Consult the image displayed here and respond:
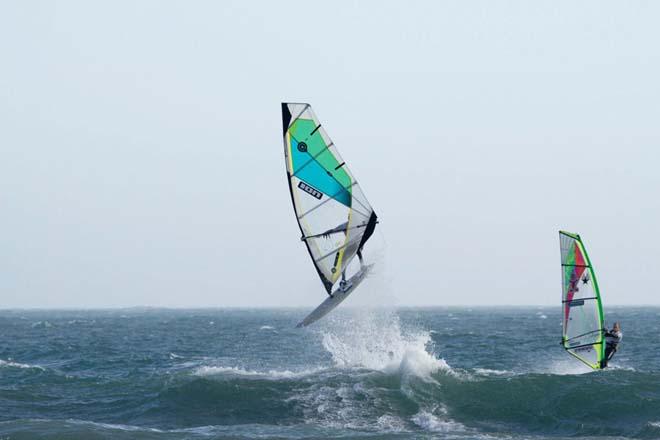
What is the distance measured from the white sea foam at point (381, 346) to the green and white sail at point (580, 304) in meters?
3.33

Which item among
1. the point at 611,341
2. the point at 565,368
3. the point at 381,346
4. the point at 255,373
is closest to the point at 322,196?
the point at 381,346

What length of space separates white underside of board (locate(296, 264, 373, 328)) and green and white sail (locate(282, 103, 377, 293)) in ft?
0.67

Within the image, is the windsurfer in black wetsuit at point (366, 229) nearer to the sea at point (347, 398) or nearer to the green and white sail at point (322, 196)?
the green and white sail at point (322, 196)

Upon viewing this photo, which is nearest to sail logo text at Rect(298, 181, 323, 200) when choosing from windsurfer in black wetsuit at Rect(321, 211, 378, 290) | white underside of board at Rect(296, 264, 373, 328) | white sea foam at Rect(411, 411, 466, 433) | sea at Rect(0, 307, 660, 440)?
windsurfer in black wetsuit at Rect(321, 211, 378, 290)

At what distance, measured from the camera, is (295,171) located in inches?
611

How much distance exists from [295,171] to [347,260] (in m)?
2.03

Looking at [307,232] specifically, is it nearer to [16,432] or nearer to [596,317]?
[16,432]

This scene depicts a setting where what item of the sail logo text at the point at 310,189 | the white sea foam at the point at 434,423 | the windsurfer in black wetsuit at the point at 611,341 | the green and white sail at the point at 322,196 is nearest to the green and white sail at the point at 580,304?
the windsurfer in black wetsuit at the point at 611,341

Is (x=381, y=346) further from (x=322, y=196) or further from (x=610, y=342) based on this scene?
(x=322, y=196)

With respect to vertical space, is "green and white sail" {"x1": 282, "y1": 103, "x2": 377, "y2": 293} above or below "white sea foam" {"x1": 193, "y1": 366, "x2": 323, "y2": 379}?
above

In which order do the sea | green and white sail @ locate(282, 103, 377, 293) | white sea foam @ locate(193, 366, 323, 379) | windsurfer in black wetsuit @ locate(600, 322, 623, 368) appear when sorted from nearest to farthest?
green and white sail @ locate(282, 103, 377, 293) → the sea → windsurfer in black wetsuit @ locate(600, 322, 623, 368) → white sea foam @ locate(193, 366, 323, 379)

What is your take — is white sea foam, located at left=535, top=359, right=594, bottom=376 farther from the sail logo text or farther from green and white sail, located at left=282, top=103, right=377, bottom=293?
the sail logo text

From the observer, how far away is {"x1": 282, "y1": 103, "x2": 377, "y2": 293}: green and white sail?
50.1 feet

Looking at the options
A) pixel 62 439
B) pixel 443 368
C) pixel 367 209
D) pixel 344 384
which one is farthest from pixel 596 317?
pixel 62 439
